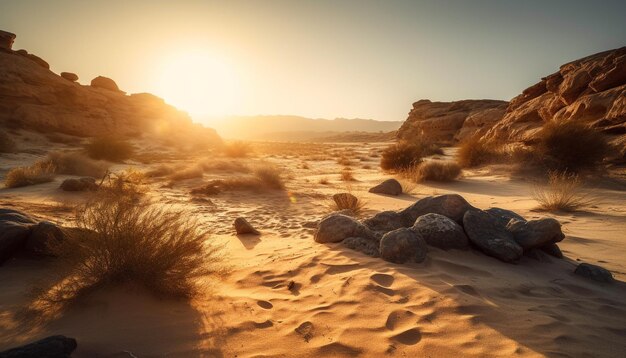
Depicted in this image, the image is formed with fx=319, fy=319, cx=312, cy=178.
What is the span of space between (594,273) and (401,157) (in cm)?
1083

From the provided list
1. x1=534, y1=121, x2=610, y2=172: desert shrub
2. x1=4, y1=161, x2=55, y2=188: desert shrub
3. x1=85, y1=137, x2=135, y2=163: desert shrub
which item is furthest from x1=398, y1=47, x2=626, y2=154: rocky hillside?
x1=85, y1=137, x2=135, y2=163: desert shrub

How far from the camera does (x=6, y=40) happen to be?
25969 millimetres

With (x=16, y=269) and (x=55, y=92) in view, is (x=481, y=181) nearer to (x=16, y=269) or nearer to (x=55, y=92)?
(x=16, y=269)

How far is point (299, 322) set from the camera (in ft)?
9.05

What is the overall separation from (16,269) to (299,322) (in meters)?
Result: 3.29

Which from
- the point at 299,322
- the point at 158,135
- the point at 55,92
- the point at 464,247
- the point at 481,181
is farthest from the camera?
the point at 158,135

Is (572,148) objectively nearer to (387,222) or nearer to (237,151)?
(387,222)

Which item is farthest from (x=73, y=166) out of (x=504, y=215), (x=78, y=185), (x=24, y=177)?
(x=504, y=215)

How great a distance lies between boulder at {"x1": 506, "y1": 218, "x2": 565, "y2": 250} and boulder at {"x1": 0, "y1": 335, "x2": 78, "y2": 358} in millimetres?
4847

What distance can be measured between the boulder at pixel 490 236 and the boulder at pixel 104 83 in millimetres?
41232

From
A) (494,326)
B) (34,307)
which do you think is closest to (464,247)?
(494,326)

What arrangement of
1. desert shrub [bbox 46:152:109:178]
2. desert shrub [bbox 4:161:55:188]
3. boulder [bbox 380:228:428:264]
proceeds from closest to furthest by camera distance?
1. boulder [bbox 380:228:428:264]
2. desert shrub [bbox 4:161:55:188]
3. desert shrub [bbox 46:152:109:178]

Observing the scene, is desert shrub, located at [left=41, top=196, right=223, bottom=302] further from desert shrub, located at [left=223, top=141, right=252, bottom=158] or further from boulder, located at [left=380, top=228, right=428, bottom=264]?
desert shrub, located at [left=223, top=141, right=252, bottom=158]

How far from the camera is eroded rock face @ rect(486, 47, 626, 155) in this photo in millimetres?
12641
